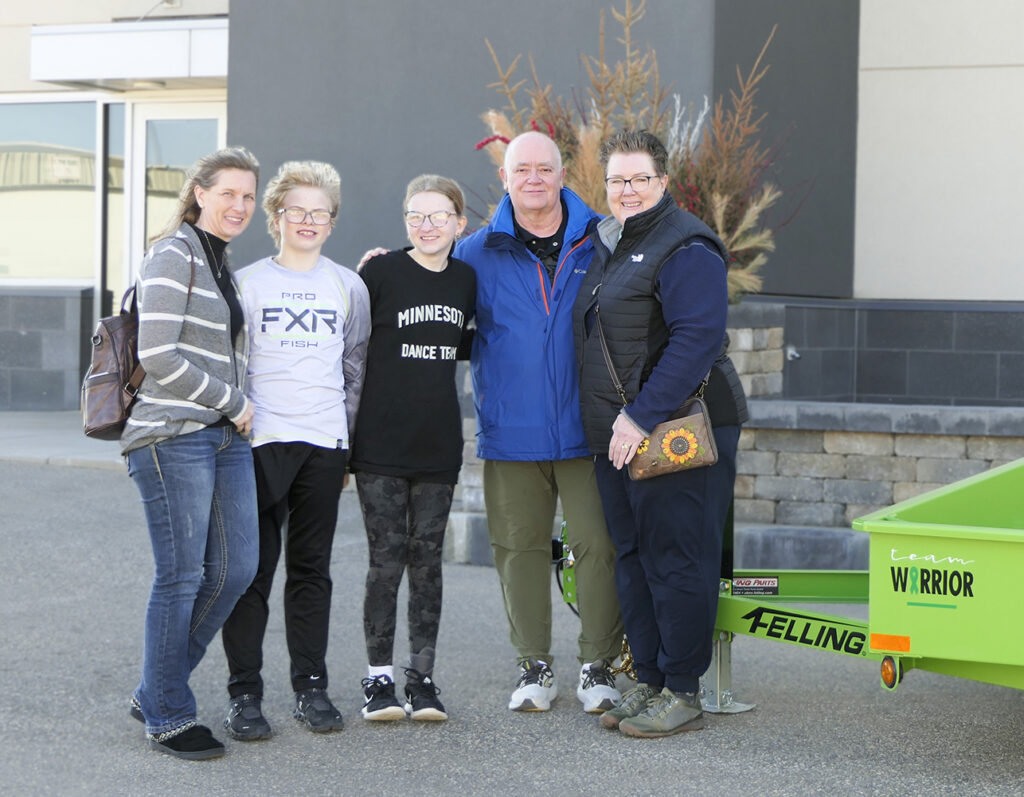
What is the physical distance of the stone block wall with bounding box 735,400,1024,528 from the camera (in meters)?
6.90

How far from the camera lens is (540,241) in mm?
4918

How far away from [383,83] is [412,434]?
23.1 feet

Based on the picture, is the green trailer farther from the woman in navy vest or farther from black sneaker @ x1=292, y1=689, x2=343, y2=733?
black sneaker @ x1=292, y1=689, x2=343, y2=733

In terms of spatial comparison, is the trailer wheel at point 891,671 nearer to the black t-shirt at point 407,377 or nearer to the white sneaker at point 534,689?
the white sneaker at point 534,689

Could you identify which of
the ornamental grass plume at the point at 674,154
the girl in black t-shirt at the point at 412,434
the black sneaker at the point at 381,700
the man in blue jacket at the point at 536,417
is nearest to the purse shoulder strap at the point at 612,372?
the man in blue jacket at the point at 536,417

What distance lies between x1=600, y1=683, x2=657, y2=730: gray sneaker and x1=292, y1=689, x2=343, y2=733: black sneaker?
0.92m

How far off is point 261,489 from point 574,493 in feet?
3.80

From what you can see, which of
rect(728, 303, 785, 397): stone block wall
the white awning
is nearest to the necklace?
rect(728, 303, 785, 397): stone block wall

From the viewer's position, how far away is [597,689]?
4820 mm

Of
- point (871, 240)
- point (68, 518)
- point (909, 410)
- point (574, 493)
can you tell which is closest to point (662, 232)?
point (574, 493)

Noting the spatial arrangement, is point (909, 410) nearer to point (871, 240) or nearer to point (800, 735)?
point (800, 735)

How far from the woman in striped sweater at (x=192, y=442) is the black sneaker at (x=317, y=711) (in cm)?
38

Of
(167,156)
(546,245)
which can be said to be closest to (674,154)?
(546,245)

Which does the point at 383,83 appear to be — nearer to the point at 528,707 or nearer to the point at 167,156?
the point at 167,156
